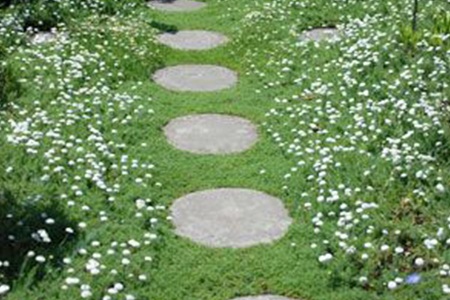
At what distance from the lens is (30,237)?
24.7 feet

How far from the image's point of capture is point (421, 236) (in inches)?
299

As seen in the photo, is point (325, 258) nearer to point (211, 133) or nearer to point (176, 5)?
point (211, 133)

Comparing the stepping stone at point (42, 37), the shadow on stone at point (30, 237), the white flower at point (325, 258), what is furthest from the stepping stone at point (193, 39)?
the white flower at point (325, 258)

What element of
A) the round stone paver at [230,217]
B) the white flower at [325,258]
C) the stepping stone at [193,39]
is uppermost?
the white flower at [325,258]

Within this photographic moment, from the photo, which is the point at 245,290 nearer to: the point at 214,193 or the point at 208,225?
the point at 208,225

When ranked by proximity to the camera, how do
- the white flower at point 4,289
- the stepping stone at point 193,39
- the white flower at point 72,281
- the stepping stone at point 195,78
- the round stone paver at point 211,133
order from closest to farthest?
the white flower at point 4,289 → the white flower at point 72,281 → the round stone paver at point 211,133 → the stepping stone at point 195,78 → the stepping stone at point 193,39

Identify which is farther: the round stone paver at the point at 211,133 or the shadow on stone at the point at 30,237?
the round stone paver at the point at 211,133

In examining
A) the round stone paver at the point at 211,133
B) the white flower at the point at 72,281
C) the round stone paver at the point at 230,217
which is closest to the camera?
the white flower at the point at 72,281

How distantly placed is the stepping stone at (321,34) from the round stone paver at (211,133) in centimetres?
310

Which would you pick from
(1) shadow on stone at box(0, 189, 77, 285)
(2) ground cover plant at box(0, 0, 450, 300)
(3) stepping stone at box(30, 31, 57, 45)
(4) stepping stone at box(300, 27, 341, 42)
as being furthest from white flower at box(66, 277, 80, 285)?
(4) stepping stone at box(300, 27, 341, 42)

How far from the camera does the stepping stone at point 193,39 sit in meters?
14.1

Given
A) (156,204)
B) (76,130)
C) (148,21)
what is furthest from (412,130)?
(148,21)

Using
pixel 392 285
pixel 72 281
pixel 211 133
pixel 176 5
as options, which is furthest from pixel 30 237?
pixel 176 5

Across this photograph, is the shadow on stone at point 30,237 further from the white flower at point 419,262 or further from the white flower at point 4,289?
the white flower at point 419,262
